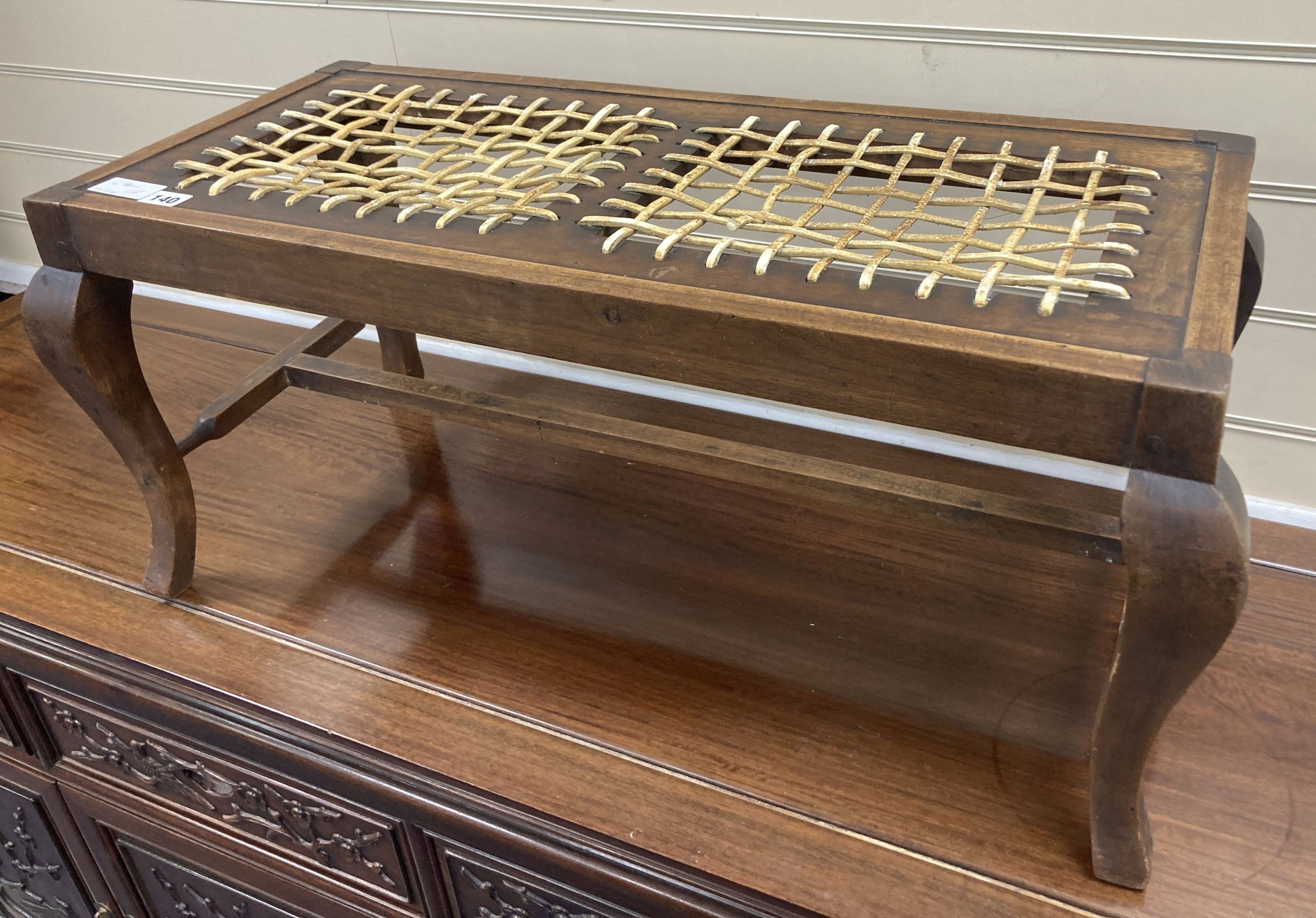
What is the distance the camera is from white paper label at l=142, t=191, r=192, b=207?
0.97 m

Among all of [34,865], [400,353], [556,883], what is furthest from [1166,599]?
[34,865]

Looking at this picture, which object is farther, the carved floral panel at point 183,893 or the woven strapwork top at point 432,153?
the carved floral panel at point 183,893

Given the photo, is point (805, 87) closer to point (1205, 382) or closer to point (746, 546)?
point (746, 546)

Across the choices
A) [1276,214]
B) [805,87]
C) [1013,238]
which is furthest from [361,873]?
[1276,214]

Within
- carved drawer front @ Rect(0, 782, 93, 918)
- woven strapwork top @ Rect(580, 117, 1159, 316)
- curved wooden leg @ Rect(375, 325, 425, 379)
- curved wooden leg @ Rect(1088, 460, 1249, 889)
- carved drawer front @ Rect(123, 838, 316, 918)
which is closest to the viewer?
curved wooden leg @ Rect(1088, 460, 1249, 889)

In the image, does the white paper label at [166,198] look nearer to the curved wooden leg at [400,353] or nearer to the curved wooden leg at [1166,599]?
the curved wooden leg at [400,353]

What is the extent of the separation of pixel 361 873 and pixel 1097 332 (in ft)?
3.09

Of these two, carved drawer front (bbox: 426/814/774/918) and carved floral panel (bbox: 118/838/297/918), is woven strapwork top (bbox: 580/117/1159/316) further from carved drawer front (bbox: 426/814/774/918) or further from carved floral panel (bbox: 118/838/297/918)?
carved floral panel (bbox: 118/838/297/918)

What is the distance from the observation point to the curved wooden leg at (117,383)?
100 cm

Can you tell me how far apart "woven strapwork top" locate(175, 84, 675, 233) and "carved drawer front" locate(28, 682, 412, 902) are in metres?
0.62

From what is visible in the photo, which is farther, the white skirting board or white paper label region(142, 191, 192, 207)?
the white skirting board

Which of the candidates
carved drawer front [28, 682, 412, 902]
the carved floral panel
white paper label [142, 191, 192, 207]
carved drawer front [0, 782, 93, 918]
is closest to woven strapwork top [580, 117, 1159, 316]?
white paper label [142, 191, 192, 207]

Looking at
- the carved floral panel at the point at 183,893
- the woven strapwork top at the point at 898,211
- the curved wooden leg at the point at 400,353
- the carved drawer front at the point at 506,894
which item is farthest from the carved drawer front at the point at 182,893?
the woven strapwork top at the point at 898,211

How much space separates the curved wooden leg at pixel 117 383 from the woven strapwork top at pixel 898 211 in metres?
0.51
